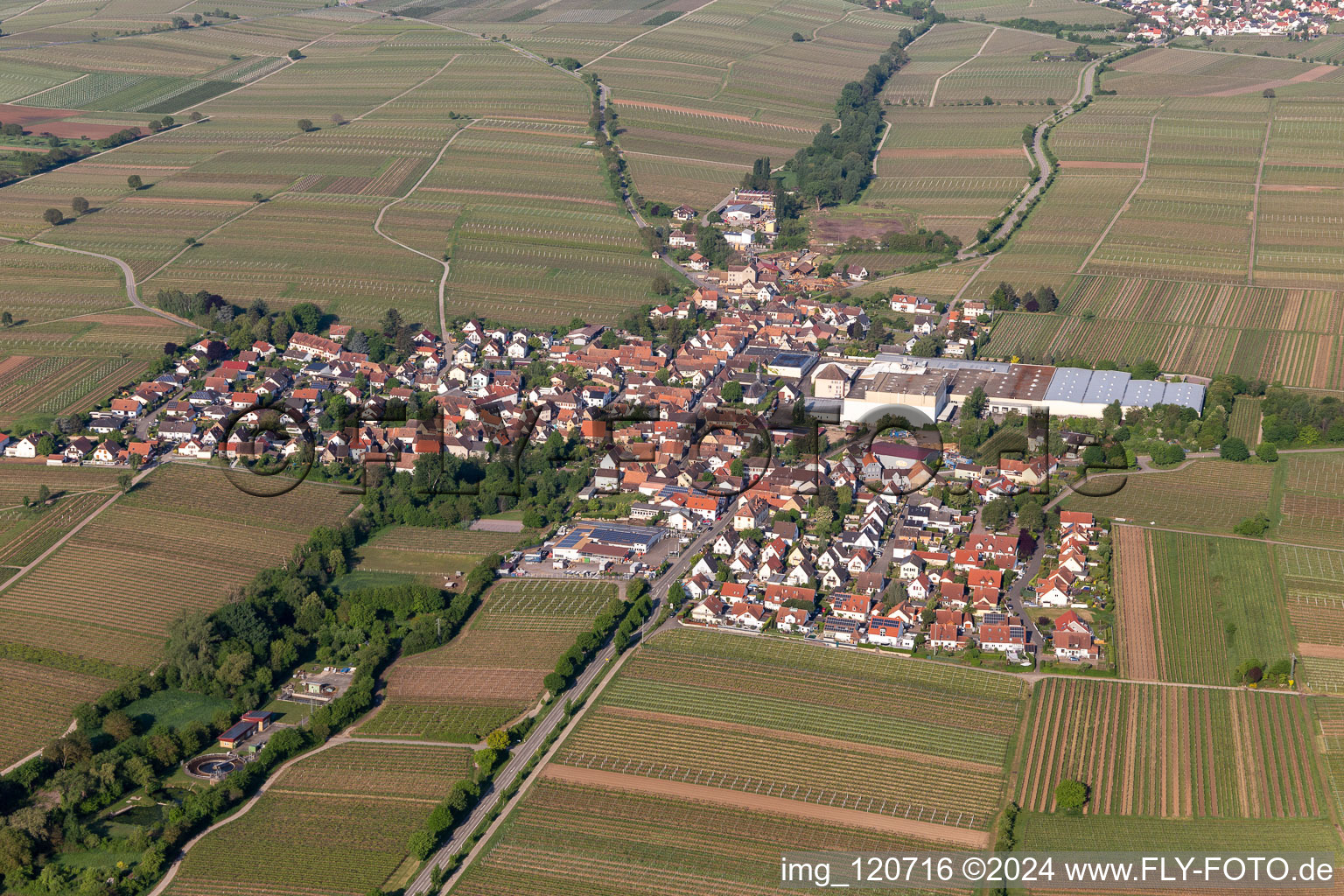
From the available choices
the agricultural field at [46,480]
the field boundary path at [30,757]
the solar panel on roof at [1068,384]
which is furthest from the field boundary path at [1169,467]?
the agricultural field at [46,480]

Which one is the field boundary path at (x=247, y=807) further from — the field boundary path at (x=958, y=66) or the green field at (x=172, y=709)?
the field boundary path at (x=958, y=66)

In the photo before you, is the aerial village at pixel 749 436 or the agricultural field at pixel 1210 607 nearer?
the agricultural field at pixel 1210 607

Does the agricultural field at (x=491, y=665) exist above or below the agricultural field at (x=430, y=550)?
below

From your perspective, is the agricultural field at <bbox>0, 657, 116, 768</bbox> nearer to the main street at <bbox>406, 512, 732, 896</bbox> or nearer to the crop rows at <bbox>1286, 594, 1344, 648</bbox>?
the main street at <bbox>406, 512, 732, 896</bbox>

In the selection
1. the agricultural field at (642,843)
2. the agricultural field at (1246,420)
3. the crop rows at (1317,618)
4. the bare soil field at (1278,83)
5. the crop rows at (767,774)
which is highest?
the bare soil field at (1278,83)

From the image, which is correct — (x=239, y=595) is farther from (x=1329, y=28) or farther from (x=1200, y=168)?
(x=1329, y=28)

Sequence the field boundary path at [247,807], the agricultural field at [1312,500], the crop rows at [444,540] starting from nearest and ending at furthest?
the field boundary path at [247,807]
the agricultural field at [1312,500]
the crop rows at [444,540]

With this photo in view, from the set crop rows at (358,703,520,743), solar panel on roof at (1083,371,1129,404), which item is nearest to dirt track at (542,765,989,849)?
crop rows at (358,703,520,743)
